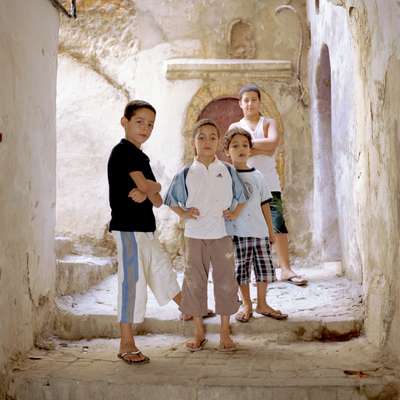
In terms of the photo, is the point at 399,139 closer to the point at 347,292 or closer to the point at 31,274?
the point at 347,292

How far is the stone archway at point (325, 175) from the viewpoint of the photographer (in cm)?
607

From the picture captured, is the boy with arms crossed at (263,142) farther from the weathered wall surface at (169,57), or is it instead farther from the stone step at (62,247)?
the weathered wall surface at (169,57)

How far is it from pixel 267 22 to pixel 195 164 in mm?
4196

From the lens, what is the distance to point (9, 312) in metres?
2.91

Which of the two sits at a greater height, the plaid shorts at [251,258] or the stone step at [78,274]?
the plaid shorts at [251,258]

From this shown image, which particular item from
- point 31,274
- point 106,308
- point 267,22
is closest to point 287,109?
point 267,22

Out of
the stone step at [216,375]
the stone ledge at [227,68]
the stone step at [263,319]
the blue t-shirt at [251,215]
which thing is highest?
A: the stone ledge at [227,68]

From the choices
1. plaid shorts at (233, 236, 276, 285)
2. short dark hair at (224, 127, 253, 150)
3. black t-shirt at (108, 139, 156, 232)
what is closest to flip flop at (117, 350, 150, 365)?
black t-shirt at (108, 139, 156, 232)

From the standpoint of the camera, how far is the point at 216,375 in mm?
2750

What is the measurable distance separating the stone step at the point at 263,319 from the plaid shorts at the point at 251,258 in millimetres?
287

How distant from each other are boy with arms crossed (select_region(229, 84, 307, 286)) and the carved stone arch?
2291 mm

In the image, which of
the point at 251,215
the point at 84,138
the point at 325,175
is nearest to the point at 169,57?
the point at 84,138

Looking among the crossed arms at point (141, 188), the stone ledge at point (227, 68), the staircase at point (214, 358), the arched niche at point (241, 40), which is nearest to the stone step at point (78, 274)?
the staircase at point (214, 358)

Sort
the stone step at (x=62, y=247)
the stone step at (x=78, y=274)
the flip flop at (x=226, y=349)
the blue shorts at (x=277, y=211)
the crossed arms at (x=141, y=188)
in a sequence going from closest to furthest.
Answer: the crossed arms at (x=141, y=188)
the flip flop at (x=226, y=349)
the stone step at (x=78, y=274)
the blue shorts at (x=277, y=211)
the stone step at (x=62, y=247)
